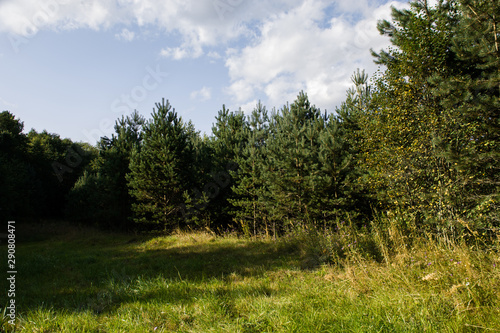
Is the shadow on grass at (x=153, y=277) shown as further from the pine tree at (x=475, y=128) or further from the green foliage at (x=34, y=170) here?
the green foliage at (x=34, y=170)

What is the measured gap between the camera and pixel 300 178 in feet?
37.6

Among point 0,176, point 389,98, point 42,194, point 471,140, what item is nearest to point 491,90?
point 471,140

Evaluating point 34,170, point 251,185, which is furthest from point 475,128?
point 34,170

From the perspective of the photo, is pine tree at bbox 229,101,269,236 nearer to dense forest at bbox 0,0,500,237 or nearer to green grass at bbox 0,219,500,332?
dense forest at bbox 0,0,500,237

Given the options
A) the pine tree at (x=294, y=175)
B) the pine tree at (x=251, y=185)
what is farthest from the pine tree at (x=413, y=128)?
the pine tree at (x=251, y=185)

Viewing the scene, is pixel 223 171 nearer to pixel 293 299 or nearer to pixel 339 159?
pixel 339 159

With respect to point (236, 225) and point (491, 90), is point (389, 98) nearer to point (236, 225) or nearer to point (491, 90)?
point (491, 90)

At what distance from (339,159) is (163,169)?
862 centimetres

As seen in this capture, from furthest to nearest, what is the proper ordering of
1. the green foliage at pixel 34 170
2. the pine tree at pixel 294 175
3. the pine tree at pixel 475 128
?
1. the green foliage at pixel 34 170
2. the pine tree at pixel 294 175
3. the pine tree at pixel 475 128

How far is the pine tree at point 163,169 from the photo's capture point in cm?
1345

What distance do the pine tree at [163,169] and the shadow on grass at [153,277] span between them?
213 inches

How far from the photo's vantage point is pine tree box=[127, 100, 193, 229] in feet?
44.1

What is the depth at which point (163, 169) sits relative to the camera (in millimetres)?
13445

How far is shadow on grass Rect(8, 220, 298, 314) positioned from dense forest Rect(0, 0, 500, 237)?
2.42 meters
